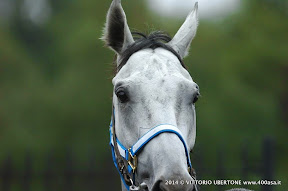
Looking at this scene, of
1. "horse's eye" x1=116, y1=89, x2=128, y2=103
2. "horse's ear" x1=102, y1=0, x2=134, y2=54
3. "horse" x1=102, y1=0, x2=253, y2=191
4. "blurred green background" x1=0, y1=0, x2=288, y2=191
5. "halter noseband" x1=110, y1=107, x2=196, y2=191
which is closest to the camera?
"horse" x1=102, y1=0, x2=253, y2=191

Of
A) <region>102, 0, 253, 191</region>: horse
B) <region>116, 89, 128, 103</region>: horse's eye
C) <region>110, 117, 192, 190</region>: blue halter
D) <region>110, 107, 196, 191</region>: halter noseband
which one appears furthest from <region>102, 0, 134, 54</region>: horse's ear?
<region>110, 117, 192, 190</region>: blue halter

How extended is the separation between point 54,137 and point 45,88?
1.91m

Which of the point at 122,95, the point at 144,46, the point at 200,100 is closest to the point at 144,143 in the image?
the point at 122,95

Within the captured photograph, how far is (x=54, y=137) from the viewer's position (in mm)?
16547

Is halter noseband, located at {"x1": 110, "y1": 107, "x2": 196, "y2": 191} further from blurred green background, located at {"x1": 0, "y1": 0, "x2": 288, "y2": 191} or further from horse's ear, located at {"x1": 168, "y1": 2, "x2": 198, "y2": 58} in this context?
blurred green background, located at {"x1": 0, "y1": 0, "x2": 288, "y2": 191}

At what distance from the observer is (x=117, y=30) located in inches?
158

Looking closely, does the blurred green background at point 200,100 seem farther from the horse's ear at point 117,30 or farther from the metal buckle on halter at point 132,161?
the metal buckle on halter at point 132,161

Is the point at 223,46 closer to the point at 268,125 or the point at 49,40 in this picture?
the point at 268,125

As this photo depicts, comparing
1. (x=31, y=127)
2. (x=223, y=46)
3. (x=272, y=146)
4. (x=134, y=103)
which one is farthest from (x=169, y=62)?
(x=223, y=46)

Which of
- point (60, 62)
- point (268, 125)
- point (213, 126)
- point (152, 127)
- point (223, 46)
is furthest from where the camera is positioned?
point (60, 62)

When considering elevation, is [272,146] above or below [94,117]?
above

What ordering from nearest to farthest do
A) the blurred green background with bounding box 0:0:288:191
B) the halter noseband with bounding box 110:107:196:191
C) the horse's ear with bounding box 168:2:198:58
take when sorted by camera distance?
the halter noseband with bounding box 110:107:196:191 → the horse's ear with bounding box 168:2:198:58 → the blurred green background with bounding box 0:0:288:191

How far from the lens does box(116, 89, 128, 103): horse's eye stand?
11.0 feet

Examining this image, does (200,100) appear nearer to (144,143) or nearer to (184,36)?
(184,36)
